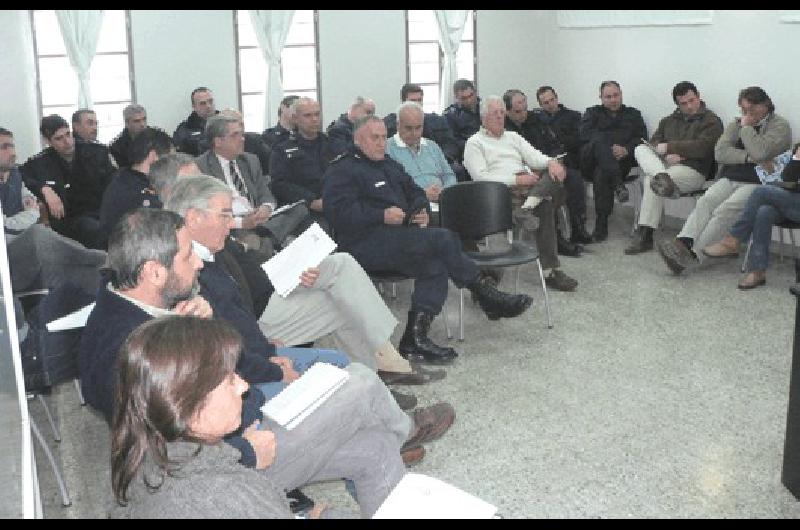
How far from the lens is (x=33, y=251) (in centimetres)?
455

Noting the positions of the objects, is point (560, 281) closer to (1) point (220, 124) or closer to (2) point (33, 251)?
(1) point (220, 124)

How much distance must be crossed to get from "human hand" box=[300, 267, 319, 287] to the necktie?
2.00 meters

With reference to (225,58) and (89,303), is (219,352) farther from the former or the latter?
(225,58)

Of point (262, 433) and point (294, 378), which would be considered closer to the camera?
point (262, 433)

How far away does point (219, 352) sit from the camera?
189 centimetres

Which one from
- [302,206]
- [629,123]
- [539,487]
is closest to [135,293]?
[539,487]

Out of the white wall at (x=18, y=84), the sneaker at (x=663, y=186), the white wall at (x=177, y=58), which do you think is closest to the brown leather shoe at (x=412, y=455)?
the sneaker at (x=663, y=186)

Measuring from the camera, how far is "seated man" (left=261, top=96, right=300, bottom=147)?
26.1 feet

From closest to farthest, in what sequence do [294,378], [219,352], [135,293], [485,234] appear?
[219,352] → [135,293] → [294,378] → [485,234]

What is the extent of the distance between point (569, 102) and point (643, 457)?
257 inches

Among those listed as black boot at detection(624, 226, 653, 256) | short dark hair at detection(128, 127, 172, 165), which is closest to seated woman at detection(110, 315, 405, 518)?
short dark hair at detection(128, 127, 172, 165)

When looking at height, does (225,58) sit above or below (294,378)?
above

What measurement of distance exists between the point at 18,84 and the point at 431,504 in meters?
7.22

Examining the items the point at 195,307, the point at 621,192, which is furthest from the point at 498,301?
the point at 621,192
